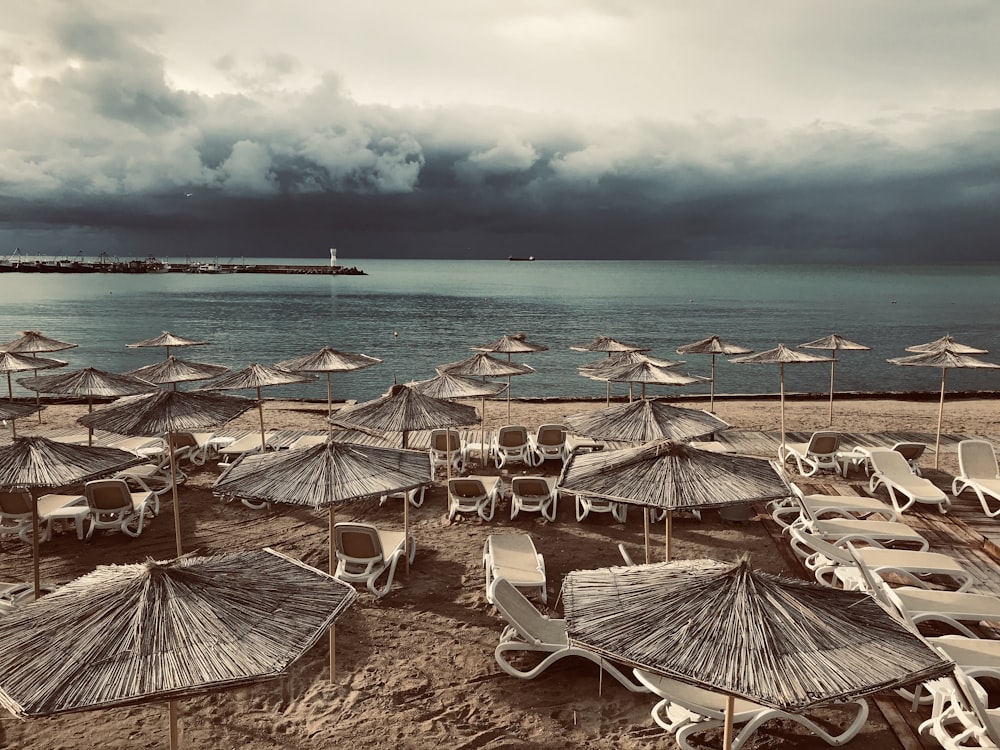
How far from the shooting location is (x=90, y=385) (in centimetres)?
1055

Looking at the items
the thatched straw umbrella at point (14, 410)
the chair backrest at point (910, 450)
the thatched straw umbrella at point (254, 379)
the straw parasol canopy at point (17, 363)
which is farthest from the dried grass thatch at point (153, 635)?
the straw parasol canopy at point (17, 363)

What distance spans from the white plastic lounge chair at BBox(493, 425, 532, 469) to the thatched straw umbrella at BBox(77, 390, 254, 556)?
508cm

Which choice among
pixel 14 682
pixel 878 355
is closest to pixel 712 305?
pixel 878 355

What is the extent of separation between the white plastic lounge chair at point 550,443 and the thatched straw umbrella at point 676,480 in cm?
582

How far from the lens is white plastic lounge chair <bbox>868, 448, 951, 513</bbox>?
8.91m

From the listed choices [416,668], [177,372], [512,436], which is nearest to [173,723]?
[416,668]

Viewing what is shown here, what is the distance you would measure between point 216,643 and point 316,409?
18.1 meters

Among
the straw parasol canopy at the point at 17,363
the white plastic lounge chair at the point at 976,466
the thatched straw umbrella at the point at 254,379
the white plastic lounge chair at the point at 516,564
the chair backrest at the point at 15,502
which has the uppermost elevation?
the thatched straw umbrella at the point at 254,379

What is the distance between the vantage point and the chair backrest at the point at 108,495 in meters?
8.26

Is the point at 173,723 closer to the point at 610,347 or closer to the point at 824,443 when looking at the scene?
the point at 824,443

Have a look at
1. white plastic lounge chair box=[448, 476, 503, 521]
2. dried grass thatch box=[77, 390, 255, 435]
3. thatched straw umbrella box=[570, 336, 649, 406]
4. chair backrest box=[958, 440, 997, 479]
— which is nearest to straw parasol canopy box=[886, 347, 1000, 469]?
chair backrest box=[958, 440, 997, 479]

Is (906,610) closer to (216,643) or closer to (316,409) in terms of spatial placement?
(216,643)

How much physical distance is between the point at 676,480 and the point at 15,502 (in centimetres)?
818

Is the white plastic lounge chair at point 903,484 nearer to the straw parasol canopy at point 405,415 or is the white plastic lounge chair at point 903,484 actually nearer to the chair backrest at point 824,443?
the chair backrest at point 824,443
